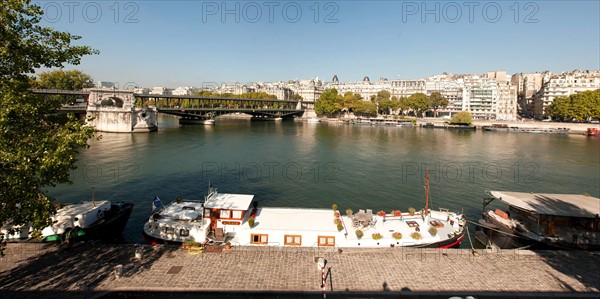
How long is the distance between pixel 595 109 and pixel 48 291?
137 meters

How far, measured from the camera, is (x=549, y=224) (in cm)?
1992

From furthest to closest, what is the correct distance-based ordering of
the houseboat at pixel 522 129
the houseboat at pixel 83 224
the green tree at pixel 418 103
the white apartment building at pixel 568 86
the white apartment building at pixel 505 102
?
the green tree at pixel 418 103, the white apartment building at pixel 505 102, the white apartment building at pixel 568 86, the houseboat at pixel 522 129, the houseboat at pixel 83 224

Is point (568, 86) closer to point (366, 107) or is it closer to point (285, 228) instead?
point (366, 107)

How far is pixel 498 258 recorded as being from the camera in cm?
1634

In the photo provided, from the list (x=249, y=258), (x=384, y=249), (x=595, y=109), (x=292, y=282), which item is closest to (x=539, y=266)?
(x=384, y=249)

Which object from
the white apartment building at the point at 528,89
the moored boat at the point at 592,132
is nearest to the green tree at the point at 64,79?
the moored boat at the point at 592,132

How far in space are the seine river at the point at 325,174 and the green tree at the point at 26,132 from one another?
1168 cm

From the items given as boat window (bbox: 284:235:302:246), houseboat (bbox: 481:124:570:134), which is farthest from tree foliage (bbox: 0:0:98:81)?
houseboat (bbox: 481:124:570:134)

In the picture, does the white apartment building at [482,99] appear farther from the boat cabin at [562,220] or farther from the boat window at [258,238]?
the boat window at [258,238]

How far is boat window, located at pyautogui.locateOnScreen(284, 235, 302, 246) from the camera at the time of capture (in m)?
18.7

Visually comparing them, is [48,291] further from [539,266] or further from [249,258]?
[539,266]

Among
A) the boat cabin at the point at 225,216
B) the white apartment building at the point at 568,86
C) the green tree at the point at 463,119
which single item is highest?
the white apartment building at the point at 568,86

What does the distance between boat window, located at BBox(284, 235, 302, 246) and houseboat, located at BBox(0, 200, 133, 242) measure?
11.2m

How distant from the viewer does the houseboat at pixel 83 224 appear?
18.3 meters
